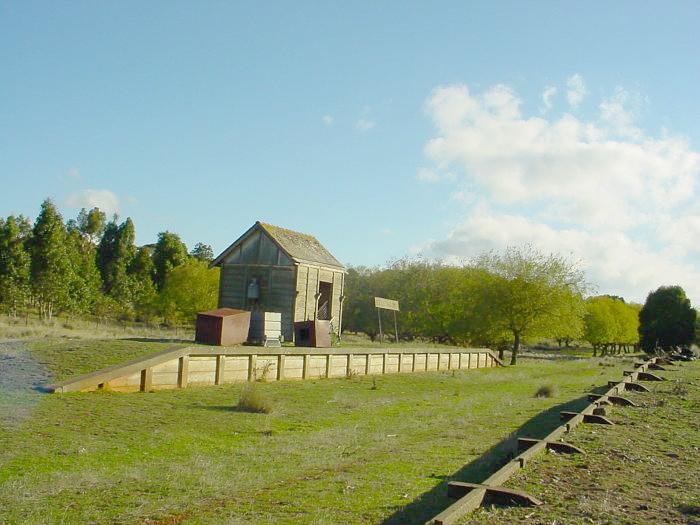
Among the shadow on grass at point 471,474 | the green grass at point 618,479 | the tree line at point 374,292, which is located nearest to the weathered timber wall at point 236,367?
the shadow on grass at point 471,474

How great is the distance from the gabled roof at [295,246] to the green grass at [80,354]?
9.30 m

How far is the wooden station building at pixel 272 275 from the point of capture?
1105 inches

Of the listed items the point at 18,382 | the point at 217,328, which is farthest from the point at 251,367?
the point at 18,382

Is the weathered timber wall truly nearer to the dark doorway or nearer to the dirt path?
the dirt path

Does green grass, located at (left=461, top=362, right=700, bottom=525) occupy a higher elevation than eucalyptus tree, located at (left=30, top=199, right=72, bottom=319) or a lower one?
lower

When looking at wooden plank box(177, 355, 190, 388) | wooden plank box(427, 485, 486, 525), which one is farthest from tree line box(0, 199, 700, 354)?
wooden plank box(427, 485, 486, 525)

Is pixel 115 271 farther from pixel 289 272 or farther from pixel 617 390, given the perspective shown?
pixel 617 390

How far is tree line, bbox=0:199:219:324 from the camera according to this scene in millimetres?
46812

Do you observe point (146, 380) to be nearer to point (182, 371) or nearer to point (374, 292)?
point (182, 371)

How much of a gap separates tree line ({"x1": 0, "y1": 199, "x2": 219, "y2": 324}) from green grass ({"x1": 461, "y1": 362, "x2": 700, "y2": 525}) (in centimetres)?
3534

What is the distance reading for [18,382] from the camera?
44.7 feet

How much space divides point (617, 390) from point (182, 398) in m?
11.0

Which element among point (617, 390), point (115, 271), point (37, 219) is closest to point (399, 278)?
point (115, 271)

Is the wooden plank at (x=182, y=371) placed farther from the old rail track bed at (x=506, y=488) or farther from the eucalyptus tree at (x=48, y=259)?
the eucalyptus tree at (x=48, y=259)
